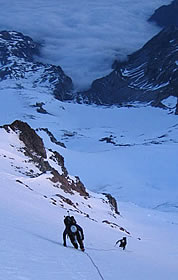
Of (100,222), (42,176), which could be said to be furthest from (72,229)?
(42,176)

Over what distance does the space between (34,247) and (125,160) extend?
327ft

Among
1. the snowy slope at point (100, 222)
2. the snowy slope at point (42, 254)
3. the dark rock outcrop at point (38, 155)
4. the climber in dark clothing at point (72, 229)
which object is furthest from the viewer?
the dark rock outcrop at point (38, 155)

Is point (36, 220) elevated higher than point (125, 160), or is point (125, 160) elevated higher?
point (36, 220)

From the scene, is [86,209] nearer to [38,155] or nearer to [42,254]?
[38,155]

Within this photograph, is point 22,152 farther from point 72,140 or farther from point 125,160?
point 72,140

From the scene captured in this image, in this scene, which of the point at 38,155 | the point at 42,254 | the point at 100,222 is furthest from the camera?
the point at 38,155

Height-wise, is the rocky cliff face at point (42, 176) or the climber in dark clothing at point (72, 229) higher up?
the climber in dark clothing at point (72, 229)

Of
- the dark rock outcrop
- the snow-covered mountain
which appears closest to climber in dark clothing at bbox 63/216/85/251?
the snow-covered mountain

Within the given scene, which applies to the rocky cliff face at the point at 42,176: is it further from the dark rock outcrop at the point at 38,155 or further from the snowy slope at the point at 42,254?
the snowy slope at the point at 42,254

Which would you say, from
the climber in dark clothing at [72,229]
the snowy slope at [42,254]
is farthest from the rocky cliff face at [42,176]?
the climber in dark clothing at [72,229]

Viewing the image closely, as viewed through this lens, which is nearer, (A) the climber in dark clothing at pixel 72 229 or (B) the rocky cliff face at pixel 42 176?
(A) the climber in dark clothing at pixel 72 229

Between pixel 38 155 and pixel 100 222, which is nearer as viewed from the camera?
pixel 100 222

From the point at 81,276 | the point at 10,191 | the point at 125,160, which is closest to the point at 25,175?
the point at 10,191

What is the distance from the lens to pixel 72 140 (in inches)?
7407
